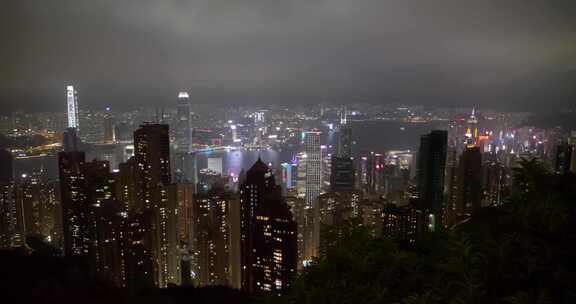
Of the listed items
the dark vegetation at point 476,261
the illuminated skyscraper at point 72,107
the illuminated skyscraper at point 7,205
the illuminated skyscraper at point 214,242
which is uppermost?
the illuminated skyscraper at point 72,107

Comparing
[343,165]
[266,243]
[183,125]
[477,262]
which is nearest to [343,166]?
[343,165]

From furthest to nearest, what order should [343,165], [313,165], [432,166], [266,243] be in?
1. [313,165]
2. [343,165]
3. [432,166]
4. [266,243]

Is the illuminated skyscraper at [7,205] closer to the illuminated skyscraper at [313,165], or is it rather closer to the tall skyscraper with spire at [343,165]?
the illuminated skyscraper at [313,165]

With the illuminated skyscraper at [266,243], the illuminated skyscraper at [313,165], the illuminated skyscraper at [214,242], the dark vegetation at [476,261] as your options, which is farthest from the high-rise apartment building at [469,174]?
the dark vegetation at [476,261]

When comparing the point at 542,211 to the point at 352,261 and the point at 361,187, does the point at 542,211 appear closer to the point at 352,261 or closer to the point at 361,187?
the point at 352,261

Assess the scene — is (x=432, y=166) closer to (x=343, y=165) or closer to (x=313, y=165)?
(x=343, y=165)

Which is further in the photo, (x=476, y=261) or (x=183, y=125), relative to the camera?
(x=183, y=125)
